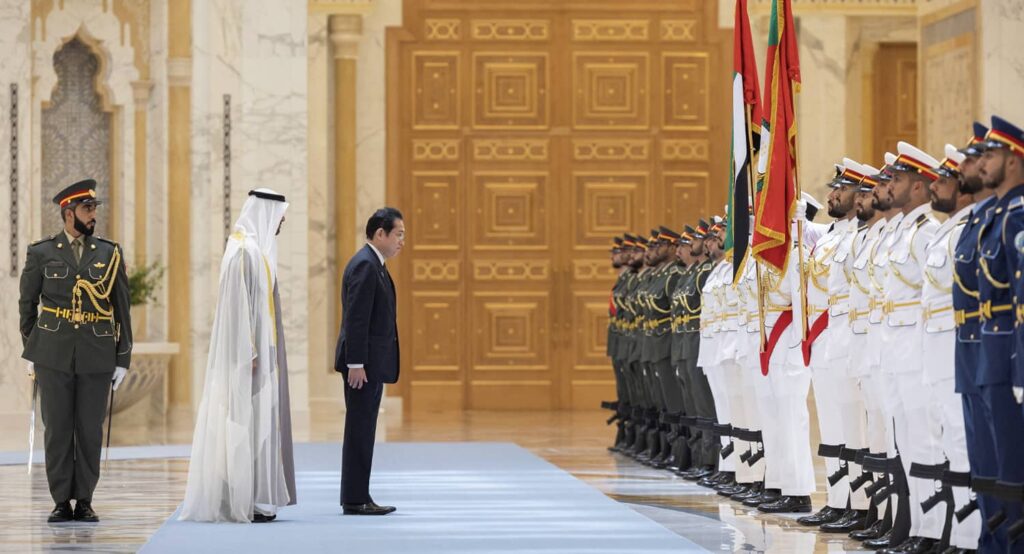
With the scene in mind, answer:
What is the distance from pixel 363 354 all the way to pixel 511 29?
12003mm

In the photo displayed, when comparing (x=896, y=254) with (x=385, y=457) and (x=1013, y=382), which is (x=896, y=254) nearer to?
(x=1013, y=382)

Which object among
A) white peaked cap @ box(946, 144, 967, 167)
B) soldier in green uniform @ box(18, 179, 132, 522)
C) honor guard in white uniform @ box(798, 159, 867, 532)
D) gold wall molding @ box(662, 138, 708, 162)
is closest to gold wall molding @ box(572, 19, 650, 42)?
gold wall molding @ box(662, 138, 708, 162)

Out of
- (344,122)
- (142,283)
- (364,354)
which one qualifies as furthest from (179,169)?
(364,354)

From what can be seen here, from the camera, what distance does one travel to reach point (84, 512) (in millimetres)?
9047

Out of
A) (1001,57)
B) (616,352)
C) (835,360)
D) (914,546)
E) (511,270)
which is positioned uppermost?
(1001,57)

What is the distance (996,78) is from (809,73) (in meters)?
4.91

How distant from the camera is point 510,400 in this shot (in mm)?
20344

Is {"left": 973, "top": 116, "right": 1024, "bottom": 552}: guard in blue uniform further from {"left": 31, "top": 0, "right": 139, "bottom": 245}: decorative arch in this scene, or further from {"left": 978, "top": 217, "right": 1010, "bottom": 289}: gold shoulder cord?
{"left": 31, "top": 0, "right": 139, "bottom": 245}: decorative arch

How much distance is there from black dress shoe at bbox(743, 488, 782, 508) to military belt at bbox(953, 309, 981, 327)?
3178mm

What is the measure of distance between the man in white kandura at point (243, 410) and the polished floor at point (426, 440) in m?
0.44

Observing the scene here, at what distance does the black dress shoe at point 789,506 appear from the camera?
9.54 meters

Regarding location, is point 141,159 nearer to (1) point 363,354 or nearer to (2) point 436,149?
(2) point 436,149

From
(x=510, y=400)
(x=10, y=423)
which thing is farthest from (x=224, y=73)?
(x=510, y=400)

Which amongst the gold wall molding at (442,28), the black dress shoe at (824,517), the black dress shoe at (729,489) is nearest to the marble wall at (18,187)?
the gold wall molding at (442,28)
